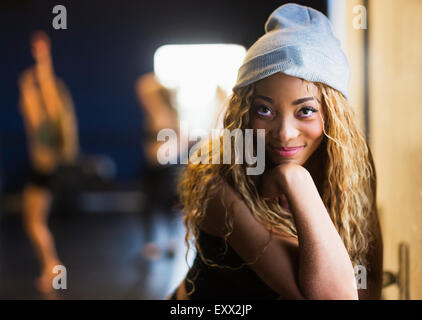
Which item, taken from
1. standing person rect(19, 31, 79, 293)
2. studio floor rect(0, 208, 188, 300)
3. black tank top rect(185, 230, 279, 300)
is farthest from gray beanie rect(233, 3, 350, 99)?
standing person rect(19, 31, 79, 293)

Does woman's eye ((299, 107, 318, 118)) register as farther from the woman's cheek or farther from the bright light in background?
the bright light in background

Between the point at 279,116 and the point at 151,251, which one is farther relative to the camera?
the point at 151,251

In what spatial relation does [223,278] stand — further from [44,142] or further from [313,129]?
[44,142]

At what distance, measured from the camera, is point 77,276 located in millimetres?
2705

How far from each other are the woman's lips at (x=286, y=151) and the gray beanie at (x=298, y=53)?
0.36ft

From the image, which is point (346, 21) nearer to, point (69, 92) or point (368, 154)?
point (368, 154)

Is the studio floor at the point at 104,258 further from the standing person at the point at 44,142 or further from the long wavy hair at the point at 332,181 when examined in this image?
the long wavy hair at the point at 332,181

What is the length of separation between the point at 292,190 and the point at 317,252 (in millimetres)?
91

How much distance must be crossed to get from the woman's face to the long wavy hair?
0.02 meters

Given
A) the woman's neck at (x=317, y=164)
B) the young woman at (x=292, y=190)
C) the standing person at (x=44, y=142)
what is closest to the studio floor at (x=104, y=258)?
the standing person at (x=44, y=142)

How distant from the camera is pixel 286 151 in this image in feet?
2.26

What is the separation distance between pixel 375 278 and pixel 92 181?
4.98m

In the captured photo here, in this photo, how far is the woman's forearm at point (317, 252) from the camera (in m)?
0.61

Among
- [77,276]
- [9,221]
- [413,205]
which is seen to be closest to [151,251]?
[77,276]
